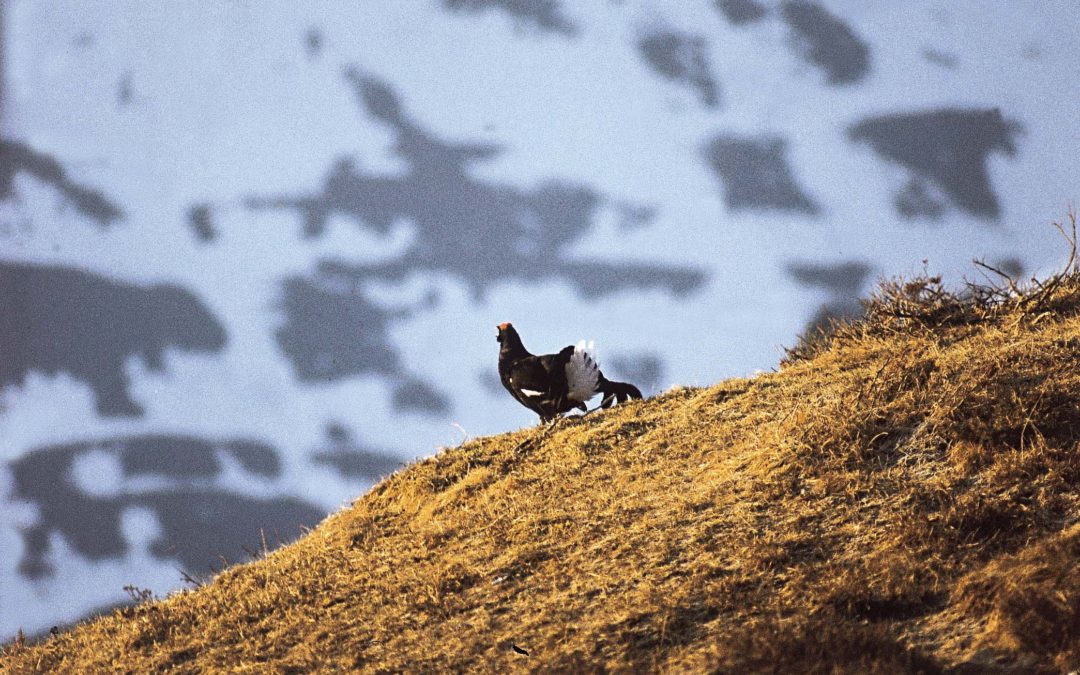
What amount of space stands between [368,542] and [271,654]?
2.47 m

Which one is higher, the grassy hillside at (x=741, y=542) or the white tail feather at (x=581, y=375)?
the white tail feather at (x=581, y=375)

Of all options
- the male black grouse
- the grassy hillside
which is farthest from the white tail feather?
the grassy hillside

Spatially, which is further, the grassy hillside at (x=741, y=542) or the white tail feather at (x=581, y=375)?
the white tail feather at (x=581, y=375)

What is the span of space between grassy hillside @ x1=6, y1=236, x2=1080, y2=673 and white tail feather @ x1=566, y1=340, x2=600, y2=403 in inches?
36.2

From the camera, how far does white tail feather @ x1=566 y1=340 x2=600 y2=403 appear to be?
13.3 meters

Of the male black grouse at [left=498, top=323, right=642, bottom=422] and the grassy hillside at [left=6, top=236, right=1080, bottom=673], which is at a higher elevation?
the male black grouse at [left=498, top=323, right=642, bottom=422]

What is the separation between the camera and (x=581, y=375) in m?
13.4

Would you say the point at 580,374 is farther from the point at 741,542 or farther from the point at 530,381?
the point at 741,542

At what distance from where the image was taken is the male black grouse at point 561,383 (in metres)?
13.3

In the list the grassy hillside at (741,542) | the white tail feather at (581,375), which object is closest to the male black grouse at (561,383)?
the white tail feather at (581,375)

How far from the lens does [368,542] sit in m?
10.8

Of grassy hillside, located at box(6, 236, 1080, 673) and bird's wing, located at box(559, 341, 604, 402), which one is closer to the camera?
grassy hillside, located at box(6, 236, 1080, 673)

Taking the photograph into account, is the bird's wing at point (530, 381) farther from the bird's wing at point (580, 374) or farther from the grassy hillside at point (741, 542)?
Result: the grassy hillside at point (741, 542)

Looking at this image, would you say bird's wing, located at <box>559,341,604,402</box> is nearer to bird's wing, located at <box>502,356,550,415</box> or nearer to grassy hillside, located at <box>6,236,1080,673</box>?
bird's wing, located at <box>502,356,550,415</box>
